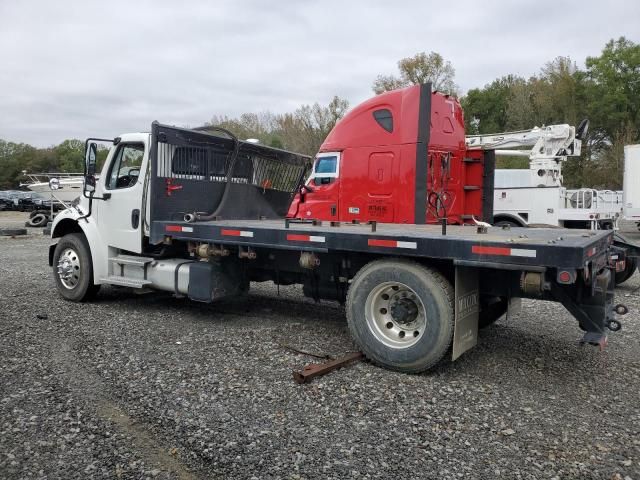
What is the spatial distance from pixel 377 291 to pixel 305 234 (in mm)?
942

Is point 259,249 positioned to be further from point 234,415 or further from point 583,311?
point 583,311

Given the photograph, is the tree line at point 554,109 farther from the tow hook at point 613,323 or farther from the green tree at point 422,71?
the tow hook at point 613,323

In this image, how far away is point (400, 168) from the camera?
26.8 feet

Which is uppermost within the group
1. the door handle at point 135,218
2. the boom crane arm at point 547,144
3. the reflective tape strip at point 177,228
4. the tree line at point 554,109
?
the tree line at point 554,109

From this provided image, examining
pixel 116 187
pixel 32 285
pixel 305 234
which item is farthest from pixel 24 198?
Result: pixel 305 234

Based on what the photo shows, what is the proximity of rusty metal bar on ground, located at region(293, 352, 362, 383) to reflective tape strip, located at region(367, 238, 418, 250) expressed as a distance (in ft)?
3.61

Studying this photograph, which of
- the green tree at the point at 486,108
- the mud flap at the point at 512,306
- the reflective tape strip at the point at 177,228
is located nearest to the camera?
the mud flap at the point at 512,306

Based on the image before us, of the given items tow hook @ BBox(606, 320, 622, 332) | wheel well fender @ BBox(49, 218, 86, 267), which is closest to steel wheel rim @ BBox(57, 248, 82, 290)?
wheel well fender @ BBox(49, 218, 86, 267)

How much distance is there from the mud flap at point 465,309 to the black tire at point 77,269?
5.29 m

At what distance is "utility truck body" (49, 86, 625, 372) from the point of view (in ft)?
15.5

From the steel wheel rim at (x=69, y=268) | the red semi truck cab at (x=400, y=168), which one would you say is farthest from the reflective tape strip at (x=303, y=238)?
the steel wheel rim at (x=69, y=268)

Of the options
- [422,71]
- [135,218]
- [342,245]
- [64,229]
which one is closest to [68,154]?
[422,71]

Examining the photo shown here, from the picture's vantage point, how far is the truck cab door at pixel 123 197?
24.1 feet

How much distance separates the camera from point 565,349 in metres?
5.95
